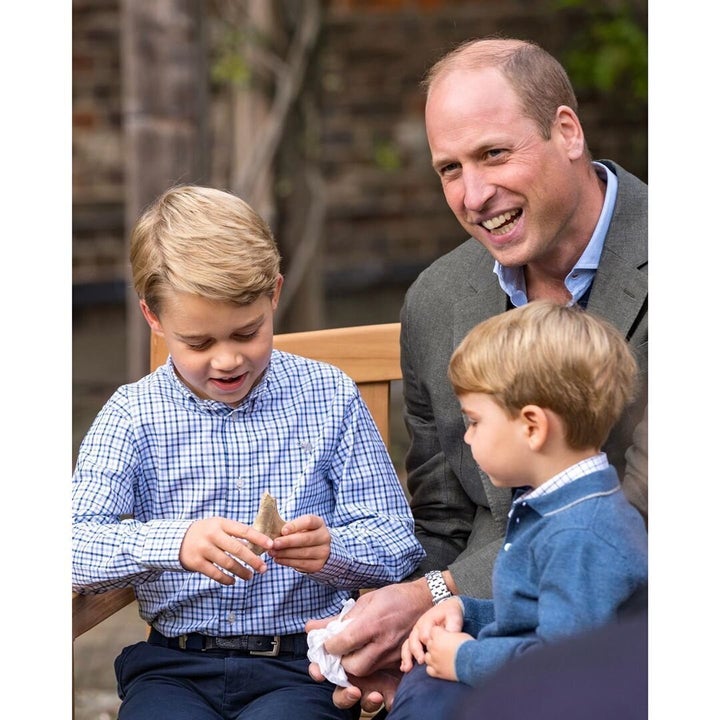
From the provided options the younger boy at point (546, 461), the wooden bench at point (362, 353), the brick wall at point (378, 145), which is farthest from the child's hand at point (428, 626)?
the brick wall at point (378, 145)

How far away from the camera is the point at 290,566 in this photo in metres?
1.86

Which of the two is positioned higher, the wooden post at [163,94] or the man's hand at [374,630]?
the wooden post at [163,94]

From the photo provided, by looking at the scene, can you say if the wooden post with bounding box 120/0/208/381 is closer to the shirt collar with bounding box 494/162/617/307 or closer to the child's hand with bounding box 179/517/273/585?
the shirt collar with bounding box 494/162/617/307

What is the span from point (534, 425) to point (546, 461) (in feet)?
0.15

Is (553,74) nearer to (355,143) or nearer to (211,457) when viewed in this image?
A: (211,457)

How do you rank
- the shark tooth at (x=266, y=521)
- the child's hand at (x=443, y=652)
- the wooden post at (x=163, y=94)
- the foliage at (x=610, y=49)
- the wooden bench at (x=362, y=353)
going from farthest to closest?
the foliage at (x=610, y=49) → the wooden post at (x=163, y=94) → the wooden bench at (x=362, y=353) → the shark tooth at (x=266, y=521) → the child's hand at (x=443, y=652)

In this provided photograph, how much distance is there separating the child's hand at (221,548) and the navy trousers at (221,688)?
207 millimetres

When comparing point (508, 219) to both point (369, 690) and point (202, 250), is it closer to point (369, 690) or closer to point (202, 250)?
point (202, 250)

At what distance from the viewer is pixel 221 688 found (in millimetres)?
1944

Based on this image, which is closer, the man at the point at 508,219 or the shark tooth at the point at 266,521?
the shark tooth at the point at 266,521

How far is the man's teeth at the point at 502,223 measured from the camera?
1.95m

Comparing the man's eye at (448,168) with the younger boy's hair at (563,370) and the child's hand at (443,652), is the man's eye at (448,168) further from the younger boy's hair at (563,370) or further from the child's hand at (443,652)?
the child's hand at (443,652)

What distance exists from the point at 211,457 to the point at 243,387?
0.13 meters
